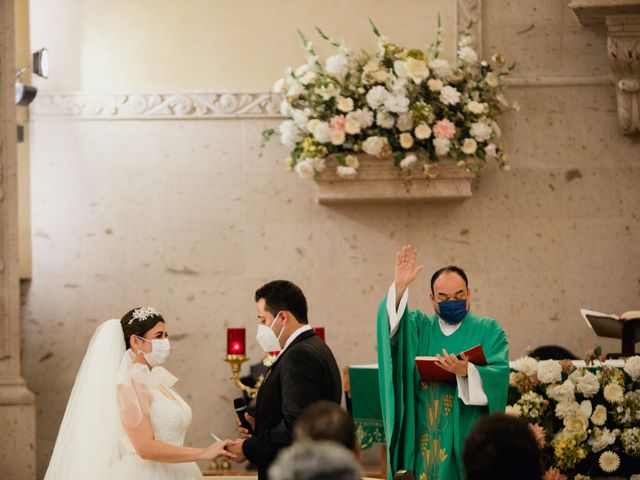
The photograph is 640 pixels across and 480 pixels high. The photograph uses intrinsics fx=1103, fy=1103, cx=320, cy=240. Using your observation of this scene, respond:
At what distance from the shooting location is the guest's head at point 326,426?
2.96 metres

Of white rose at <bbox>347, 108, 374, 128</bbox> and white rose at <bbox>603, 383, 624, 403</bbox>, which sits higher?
white rose at <bbox>347, 108, 374, 128</bbox>

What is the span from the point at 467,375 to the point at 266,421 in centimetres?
112

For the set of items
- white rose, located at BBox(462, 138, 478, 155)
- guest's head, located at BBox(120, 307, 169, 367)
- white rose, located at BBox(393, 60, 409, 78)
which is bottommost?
guest's head, located at BBox(120, 307, 169, 367)

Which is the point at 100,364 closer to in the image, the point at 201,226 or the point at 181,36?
the point at 201,226

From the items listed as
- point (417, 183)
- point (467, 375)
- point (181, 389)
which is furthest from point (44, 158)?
point (467, 375)

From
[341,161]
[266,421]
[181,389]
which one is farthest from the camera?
[181,389]

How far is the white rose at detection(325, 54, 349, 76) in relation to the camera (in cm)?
779

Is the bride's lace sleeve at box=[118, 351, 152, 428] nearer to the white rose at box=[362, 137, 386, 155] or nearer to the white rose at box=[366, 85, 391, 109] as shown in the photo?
the white rose at box=[362, 137, 386, 155]

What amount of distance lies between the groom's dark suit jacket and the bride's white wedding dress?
1.64 feet

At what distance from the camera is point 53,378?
8.26m

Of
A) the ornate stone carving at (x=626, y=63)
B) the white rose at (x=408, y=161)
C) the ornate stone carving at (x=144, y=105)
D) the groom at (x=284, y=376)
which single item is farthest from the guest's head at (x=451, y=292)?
the ornate stone carving at (x=144, y=105)

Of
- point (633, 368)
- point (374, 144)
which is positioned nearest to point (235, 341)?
point (374, 144)

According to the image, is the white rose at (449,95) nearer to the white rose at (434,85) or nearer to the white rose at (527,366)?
the white rose at (434,85)

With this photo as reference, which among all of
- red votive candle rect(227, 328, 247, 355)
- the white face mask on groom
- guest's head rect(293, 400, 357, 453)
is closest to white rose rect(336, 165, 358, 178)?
red votive candle rect(227, 328, 247, 355)
